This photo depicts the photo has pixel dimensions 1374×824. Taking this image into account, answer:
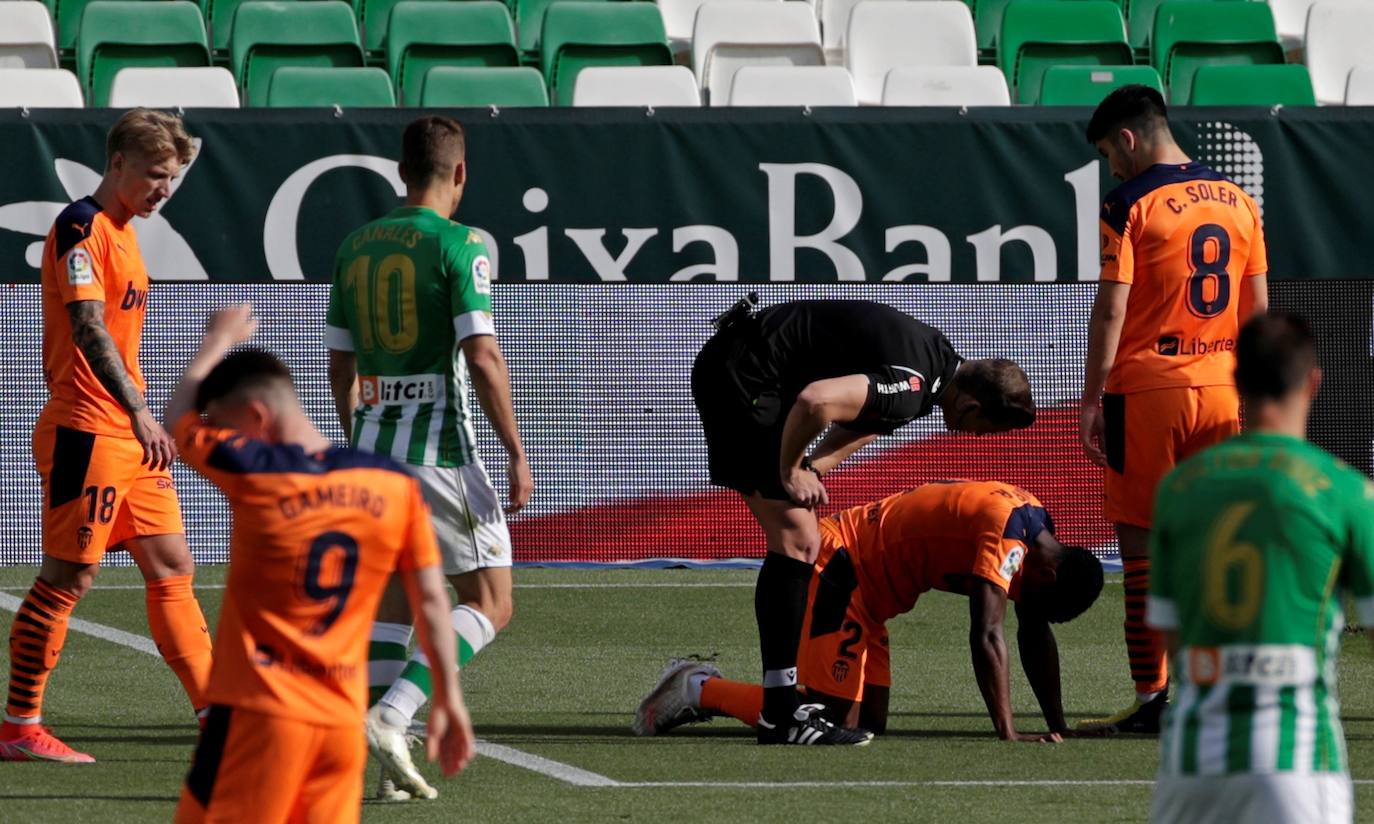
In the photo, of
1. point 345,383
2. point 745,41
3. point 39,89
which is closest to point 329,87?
point 39,89

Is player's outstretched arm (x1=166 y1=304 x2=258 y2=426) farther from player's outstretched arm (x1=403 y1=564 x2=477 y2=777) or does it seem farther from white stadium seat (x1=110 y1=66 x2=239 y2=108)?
white stadium seat (x1=110 y1=66 x2=239 y2=108)

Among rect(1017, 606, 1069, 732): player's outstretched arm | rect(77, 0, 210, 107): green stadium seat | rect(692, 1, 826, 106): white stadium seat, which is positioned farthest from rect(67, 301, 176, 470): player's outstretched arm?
rect(692, 1, 826, 106): white stadium seat

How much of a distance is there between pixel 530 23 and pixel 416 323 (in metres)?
8.73

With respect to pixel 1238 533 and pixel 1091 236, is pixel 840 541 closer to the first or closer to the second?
pixel 1238 533

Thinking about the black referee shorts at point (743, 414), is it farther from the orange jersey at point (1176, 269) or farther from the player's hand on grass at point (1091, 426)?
the orange jersey at point (1176, 269)

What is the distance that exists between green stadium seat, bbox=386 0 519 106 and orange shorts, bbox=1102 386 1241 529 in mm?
7302

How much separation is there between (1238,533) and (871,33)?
1091cm

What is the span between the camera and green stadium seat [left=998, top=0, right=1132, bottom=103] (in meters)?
13.5

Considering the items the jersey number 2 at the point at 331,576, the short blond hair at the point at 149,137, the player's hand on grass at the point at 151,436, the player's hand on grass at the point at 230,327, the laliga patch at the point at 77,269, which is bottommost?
the jersey number 2 at the point at 331,576

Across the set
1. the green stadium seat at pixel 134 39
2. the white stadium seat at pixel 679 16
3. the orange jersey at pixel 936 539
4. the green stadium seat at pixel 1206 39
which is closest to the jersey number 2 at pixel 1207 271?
the orange jersey at pixel 936 539

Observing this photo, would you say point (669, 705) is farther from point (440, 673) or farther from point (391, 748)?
point (440, 673)

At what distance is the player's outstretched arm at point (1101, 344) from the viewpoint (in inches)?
256

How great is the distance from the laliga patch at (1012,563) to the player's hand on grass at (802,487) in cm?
61

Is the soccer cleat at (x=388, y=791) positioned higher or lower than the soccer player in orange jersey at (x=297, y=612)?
lower
